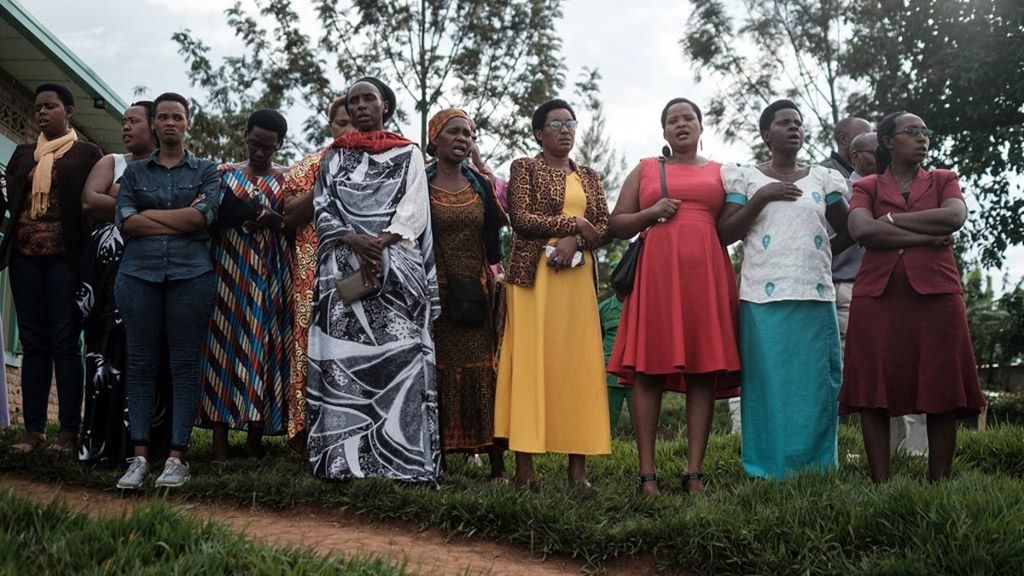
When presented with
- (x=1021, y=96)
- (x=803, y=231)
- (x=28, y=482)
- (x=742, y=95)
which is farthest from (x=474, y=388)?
(x=742, y=95)

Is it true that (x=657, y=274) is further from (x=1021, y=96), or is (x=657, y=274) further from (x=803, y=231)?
(x=1021, y=96)

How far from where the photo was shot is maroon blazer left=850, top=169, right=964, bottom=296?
17.5ft

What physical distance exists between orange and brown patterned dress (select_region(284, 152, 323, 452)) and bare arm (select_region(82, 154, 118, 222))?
41.0 inches

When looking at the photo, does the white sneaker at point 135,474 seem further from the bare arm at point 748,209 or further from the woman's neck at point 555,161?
the bare arm at point 748,209

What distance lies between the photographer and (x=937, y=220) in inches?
210

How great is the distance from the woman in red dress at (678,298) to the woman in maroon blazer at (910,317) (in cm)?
71

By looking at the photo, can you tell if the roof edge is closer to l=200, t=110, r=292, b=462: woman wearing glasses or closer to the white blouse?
l=200, t=110, r=292, b=462: woman wearing glasses

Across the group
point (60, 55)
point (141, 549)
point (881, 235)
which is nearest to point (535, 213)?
point (881, 235)

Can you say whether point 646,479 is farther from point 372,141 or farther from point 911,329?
point 372,141

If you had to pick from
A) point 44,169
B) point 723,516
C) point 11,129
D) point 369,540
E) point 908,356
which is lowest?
point 369,540

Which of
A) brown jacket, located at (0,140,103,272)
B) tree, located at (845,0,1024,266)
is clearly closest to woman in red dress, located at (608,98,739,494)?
brown jacket, located at (0,140,103,272)

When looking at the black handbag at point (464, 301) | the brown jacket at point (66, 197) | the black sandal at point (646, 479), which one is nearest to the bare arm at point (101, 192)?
the brown jacket at point (66, 197)

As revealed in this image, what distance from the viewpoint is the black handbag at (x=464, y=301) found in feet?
18.9

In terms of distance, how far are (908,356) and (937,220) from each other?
0.72 m
